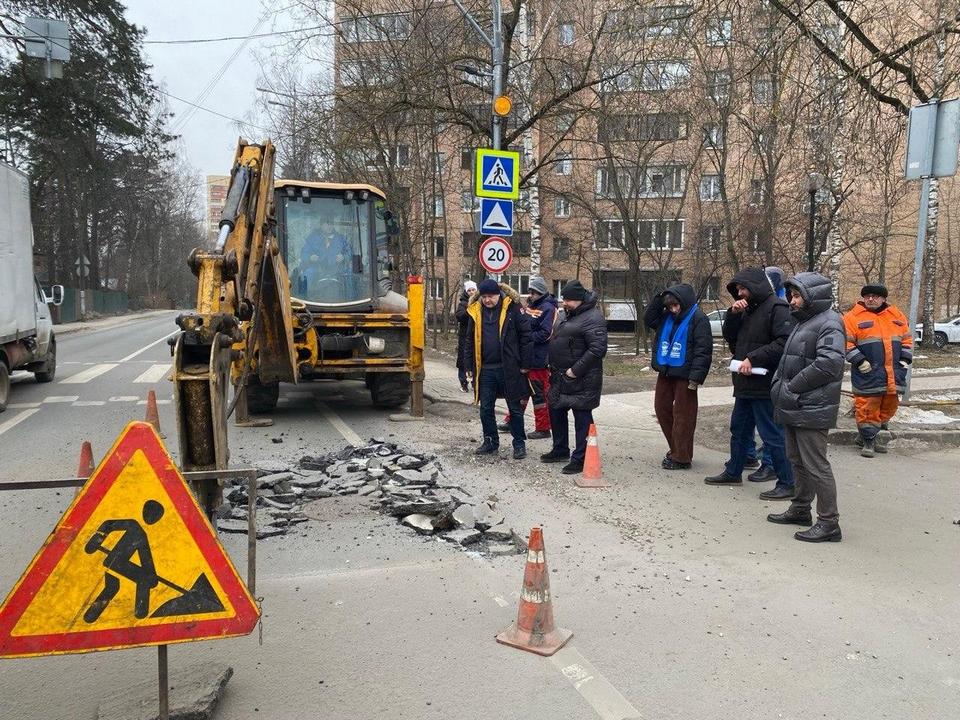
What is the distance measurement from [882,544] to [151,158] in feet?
97.2

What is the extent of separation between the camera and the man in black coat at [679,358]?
6.86 meters

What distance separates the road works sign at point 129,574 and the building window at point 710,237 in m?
21.5

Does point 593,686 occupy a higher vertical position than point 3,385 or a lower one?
lower

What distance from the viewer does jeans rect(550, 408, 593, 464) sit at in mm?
7145

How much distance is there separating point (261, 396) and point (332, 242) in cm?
249

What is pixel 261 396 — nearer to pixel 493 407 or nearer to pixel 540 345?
pixel 493 407

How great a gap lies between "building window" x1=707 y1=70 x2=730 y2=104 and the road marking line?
15.6 meters

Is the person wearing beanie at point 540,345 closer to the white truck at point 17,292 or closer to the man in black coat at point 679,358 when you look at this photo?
the man in black coat at point 679,358

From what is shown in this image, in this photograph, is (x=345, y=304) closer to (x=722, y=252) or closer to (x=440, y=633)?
(x=440, y=633)

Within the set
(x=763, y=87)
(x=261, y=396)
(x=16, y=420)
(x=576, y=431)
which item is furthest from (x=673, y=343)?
(x=16, y=420)

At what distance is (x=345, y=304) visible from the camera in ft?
33.5

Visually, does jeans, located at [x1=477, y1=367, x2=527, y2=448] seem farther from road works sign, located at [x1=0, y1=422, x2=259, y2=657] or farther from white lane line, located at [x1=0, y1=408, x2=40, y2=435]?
white lane line, located at [x1=0, y1=408, x2=40, y2=435]

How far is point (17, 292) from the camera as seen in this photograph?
1115 cm

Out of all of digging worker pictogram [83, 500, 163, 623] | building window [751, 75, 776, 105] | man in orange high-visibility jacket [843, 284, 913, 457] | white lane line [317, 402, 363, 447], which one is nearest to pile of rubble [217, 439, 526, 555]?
white lane line [317, 402, 363, 447]
